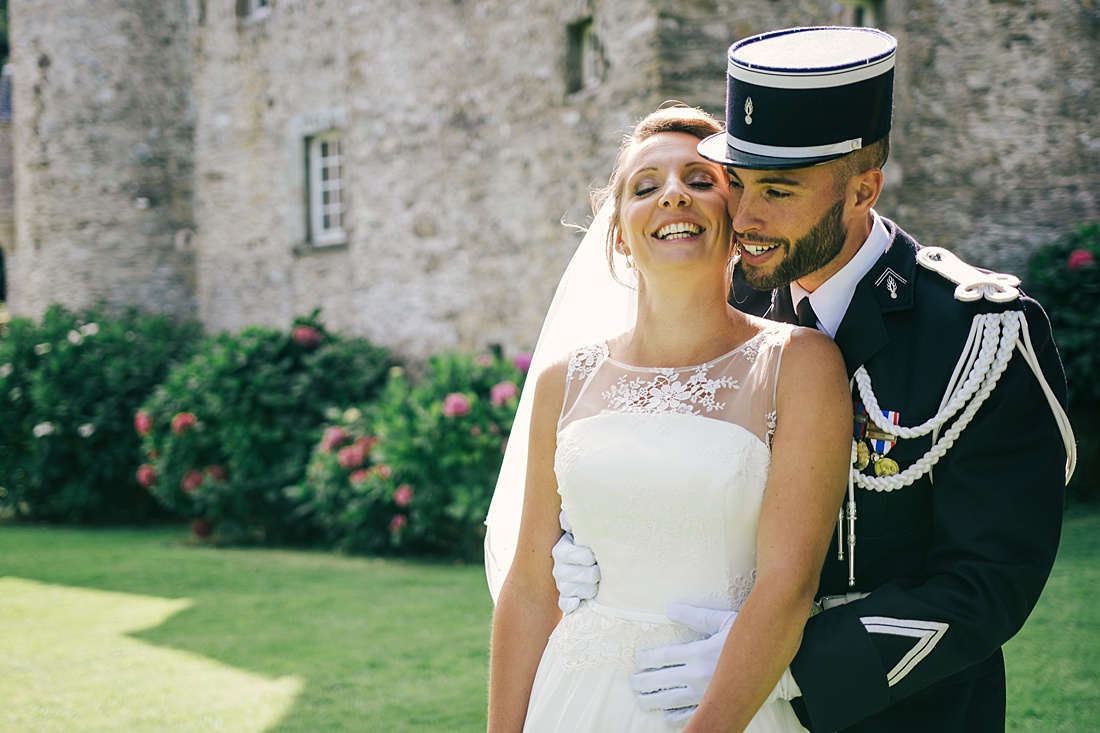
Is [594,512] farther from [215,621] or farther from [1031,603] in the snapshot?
[215,621]

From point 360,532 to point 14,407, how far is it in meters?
4.89

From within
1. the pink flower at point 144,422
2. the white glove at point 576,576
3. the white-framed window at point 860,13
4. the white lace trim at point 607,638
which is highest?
the white-framed window at point 860,13

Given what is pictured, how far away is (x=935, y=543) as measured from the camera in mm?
1803

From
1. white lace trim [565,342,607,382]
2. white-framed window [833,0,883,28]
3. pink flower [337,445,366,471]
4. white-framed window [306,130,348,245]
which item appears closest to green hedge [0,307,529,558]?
pink flower [337,445,366,471]


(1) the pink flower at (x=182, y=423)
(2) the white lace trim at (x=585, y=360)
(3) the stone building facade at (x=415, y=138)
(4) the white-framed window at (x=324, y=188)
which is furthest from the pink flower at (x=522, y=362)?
(2) the white lace trim at (x=585, y=360)

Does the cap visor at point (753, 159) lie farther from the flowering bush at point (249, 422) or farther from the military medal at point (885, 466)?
the flowering bush at point (249, 422)

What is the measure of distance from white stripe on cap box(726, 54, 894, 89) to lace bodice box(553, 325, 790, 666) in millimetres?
475

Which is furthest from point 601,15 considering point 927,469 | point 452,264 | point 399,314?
point 927,469

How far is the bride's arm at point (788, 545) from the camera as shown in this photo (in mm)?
1774

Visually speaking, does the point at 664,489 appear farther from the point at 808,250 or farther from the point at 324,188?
the point at 324,188

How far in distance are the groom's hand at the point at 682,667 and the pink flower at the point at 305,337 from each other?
7590 mm

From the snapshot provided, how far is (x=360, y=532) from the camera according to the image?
7832 mm

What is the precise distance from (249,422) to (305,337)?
939 millimetres

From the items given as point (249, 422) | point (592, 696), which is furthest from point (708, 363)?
point (249, 422)
